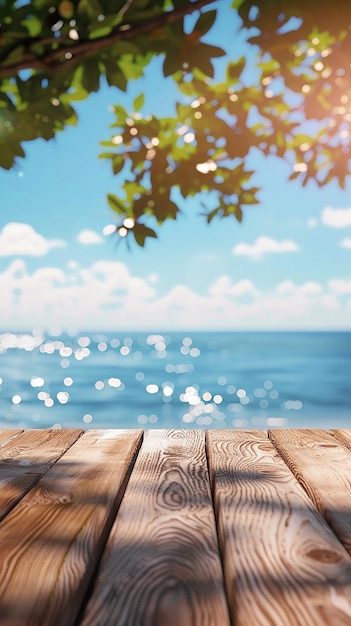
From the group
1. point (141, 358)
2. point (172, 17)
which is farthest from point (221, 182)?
point (141, 358)

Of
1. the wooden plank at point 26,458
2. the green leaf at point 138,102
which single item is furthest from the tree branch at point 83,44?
the wooden plank at point 26,458

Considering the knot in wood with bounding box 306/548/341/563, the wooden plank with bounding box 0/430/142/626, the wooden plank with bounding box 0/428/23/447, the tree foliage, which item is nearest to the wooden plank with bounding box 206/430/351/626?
the knot in wood with bounding box 306/548/341/563

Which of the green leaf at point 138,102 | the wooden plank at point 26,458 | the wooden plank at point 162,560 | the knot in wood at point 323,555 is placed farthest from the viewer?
the green leaf at point 138,102

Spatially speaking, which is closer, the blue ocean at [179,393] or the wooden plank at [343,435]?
the wooden plank at [343,435]

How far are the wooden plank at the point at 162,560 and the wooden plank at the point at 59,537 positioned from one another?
34 millimetres

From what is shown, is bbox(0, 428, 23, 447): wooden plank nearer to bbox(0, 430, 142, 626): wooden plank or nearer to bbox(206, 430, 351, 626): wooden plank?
bbox(0, 430, 142, 626): wooden plank

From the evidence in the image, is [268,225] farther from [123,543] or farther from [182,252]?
[123,543]

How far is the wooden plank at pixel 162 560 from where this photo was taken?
0.94 metres

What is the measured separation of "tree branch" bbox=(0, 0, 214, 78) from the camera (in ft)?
6.46

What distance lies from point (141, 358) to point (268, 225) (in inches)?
1233

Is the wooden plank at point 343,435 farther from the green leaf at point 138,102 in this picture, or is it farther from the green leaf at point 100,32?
the green leaf at point 100,32

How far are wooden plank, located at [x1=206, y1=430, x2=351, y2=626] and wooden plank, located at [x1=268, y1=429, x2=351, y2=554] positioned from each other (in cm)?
3

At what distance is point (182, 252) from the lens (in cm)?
6581

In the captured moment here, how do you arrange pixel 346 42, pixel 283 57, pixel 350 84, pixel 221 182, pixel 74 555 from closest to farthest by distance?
pixel 74 555 → pixel 283 57 → pixel 346 42 → pixel 221 182 → pixel 350 84
